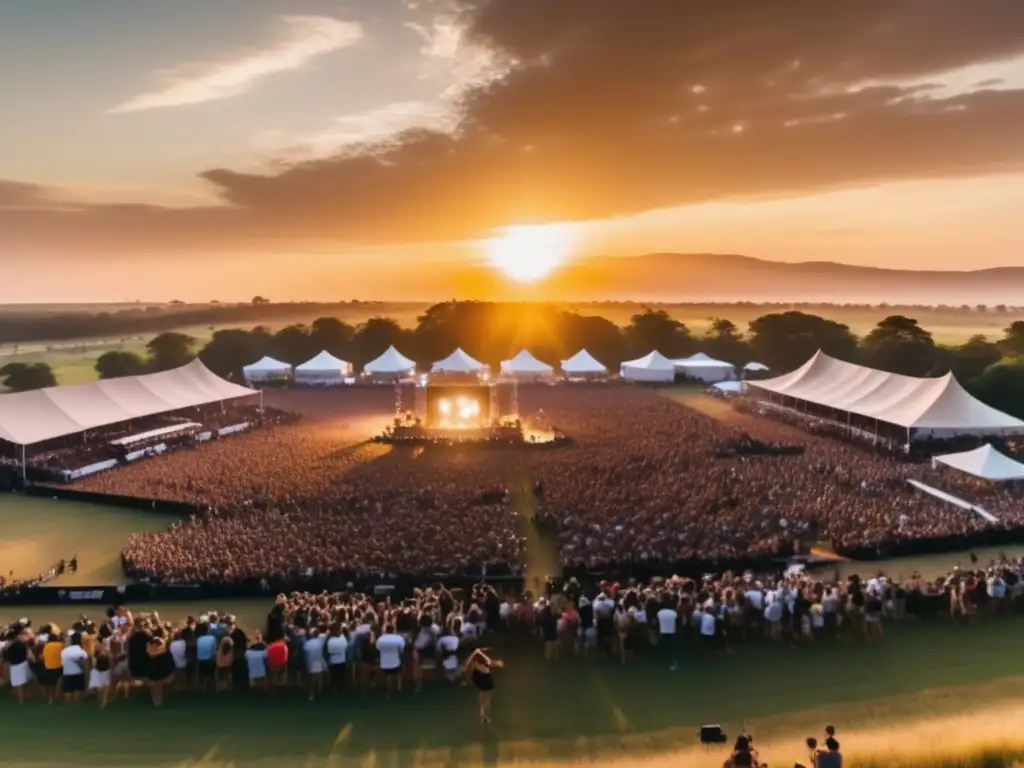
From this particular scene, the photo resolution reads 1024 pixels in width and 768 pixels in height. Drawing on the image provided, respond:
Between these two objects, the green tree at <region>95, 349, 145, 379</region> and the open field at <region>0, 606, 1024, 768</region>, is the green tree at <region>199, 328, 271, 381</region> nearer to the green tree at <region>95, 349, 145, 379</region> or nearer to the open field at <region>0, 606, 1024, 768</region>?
the green tree at <region>95, 349, 145, 379</region>

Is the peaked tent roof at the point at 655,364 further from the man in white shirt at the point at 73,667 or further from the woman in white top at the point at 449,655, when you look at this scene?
the man in white shirt at the point at 73,667

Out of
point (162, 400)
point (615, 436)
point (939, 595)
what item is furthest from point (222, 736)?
point (162, 400)

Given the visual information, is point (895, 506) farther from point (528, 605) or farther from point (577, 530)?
point (528, 605)

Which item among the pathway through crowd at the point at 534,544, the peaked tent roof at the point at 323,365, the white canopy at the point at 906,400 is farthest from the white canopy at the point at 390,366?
the pathway through crowd at the point at 534,544

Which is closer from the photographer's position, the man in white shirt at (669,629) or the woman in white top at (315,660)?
the woman in white top at (315,660)

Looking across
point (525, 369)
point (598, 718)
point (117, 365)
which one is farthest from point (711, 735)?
point (117, 365)

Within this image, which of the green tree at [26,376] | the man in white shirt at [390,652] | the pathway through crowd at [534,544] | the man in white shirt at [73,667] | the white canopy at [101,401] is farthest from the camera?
the green tree at [26,376]
